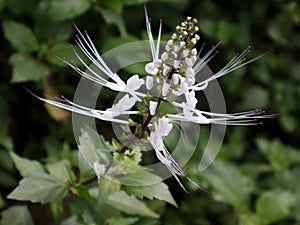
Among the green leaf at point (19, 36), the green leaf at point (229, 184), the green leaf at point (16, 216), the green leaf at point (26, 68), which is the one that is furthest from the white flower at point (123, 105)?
the green leaf at point (229, 184)

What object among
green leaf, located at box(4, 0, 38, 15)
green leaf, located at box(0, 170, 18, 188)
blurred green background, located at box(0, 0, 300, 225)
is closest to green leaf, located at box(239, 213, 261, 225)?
blurred green background, located at box(0, 0, 300, 225)

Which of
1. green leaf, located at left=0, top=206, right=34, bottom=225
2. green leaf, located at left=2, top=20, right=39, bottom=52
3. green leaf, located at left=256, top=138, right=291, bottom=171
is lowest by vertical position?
green leaf, located at left=0, top=206, right=34, bottom=225

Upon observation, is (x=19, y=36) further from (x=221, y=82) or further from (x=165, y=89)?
(x=221, y=82)

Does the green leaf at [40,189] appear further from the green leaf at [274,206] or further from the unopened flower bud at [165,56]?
the green leaf at [274,206]

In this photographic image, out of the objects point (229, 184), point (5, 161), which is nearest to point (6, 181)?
point (5, 161)

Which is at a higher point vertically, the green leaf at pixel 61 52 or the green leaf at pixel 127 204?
the green leaf at pixel 61 52

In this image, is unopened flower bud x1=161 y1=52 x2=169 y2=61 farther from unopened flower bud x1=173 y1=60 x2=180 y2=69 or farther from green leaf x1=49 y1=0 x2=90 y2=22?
green leaf x1=49 y1=0 x2=90 y2=22
